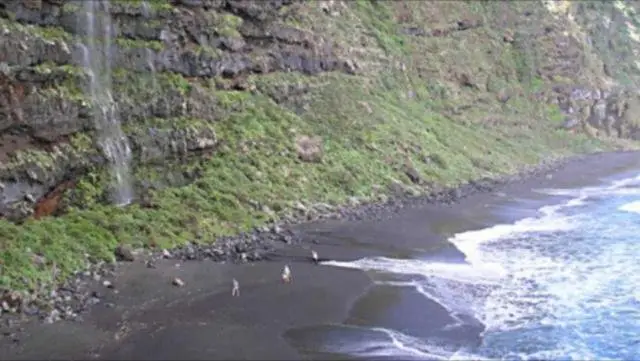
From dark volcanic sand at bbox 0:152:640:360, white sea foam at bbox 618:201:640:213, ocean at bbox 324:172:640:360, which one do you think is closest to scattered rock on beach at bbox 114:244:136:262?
dark volcanic sand at bbox 0:152:640:360

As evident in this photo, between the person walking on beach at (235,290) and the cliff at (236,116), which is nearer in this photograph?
the person walking on beach at (235,290)

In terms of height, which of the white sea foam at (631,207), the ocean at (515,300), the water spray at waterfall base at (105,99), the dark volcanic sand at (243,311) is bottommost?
the white sea foam at (631,207)

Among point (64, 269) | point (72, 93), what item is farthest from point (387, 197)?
point (64, 269)

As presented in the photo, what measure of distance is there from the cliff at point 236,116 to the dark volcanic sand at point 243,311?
2.71 metres

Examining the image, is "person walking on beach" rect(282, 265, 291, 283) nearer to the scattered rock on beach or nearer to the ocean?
the ocean

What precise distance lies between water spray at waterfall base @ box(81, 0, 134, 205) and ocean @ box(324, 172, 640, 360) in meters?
9.05

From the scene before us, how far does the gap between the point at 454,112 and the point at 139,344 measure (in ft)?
157

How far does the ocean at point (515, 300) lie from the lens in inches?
701

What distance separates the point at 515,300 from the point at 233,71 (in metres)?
22.5

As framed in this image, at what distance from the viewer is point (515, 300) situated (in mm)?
21891

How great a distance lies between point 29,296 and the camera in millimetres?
19500

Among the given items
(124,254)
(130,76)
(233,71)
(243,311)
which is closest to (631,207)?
(233,71)

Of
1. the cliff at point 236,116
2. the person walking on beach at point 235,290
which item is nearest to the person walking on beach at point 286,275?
the person walking on beach at point 235,290

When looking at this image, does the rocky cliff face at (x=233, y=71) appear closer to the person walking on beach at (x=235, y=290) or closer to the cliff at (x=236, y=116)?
the cliff at (x=236, y=116)
